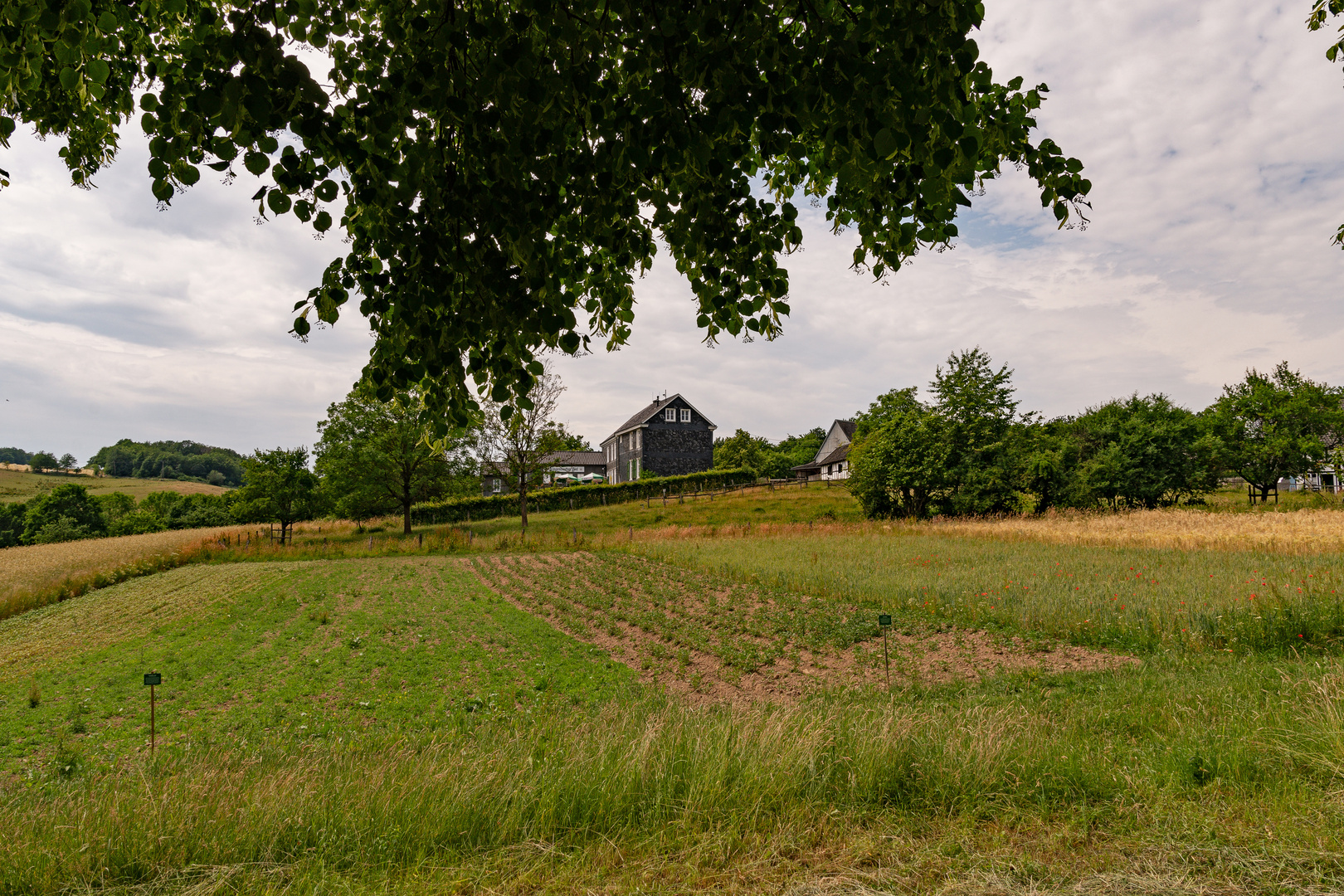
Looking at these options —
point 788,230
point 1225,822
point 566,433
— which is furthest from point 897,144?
point 566,433

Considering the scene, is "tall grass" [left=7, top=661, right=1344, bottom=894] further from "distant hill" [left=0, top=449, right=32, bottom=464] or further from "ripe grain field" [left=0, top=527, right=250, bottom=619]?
"distant hill" [left=0, top=449, right=32, bottom=464]

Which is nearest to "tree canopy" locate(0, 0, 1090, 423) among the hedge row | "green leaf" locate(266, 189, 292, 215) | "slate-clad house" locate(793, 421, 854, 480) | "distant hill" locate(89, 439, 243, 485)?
"green leaf" locate(266, 189, 292, 215)

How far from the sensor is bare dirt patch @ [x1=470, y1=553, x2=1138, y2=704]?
31.9ft

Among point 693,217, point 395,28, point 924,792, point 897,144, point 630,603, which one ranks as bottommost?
point 630,603

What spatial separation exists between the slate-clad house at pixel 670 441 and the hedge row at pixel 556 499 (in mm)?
8472

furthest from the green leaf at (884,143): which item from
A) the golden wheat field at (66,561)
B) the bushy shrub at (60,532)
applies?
the bushy shrub at (60,532)

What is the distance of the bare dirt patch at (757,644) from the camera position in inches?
383

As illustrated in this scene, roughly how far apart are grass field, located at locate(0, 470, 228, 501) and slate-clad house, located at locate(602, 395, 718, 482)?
46.4 metres

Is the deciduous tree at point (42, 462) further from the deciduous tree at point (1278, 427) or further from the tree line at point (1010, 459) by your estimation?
the deciduous tree at point (1278, 427)

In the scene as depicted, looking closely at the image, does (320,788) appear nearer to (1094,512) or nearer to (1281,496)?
(1094,512)

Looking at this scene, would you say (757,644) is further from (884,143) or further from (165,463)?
(165,463)

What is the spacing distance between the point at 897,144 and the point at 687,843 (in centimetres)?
366

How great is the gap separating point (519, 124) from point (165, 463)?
128 meters

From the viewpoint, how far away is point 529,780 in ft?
13.1
